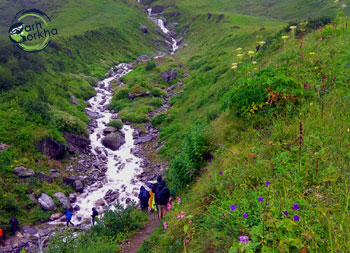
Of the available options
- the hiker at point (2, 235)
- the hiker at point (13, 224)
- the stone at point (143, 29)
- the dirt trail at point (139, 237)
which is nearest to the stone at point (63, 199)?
the hiker at point (13, 224)

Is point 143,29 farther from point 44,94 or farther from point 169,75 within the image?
point 44,94

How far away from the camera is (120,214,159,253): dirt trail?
8.86m

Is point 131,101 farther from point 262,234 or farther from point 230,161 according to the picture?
point 262,234

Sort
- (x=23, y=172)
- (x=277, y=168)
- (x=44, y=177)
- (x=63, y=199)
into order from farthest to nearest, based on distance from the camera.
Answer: (x=44, y=177), (x=23, y=172), (x=63, y=199), (x=277, y=168)

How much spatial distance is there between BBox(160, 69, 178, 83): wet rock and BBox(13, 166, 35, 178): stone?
74.2 feet

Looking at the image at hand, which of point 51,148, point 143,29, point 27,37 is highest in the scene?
point 27,37

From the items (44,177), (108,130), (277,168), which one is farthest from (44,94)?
(277,168)

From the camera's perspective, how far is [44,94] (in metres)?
24.8

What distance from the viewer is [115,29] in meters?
61.4

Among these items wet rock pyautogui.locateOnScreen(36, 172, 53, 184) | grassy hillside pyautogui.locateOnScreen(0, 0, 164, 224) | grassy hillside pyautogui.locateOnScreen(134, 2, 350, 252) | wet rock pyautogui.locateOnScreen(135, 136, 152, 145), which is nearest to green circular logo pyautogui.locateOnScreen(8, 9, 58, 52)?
grassy hillside pyautogui.locateOnScreen(0, 0, 164, 224)

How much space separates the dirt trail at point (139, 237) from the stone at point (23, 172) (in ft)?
29.7

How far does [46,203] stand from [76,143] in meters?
7.21

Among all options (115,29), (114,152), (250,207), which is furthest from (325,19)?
(115,29)

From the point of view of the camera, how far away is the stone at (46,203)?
14.5m
